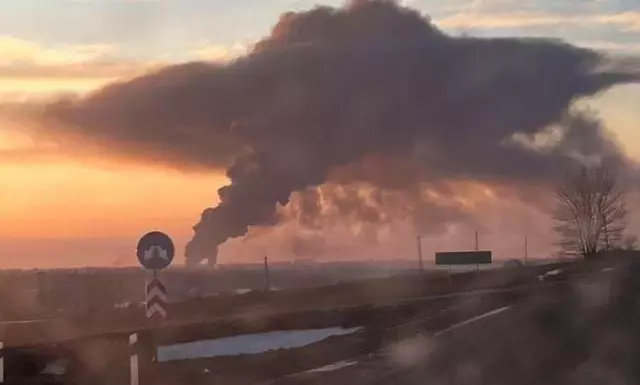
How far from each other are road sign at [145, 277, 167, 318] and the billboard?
4949 centimetres

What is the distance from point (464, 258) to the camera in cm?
6862

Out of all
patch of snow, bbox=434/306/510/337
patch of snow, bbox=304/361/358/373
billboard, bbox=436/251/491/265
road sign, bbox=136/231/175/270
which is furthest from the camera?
billboard, bbox=436/251/491/265

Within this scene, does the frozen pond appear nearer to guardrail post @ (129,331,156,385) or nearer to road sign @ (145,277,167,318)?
guardrail post @ (129,331,156,385)

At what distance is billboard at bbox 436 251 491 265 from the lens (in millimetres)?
67938

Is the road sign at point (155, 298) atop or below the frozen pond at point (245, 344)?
atop

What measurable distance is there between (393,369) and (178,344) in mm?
5398

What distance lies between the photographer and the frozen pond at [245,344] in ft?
76.7

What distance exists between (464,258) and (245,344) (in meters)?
44.0

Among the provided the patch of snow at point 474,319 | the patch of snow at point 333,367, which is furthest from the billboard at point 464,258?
the patch of snow at point 333,367

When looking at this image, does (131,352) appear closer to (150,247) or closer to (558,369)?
(150,247)

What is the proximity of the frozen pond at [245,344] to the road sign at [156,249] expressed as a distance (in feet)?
12.3

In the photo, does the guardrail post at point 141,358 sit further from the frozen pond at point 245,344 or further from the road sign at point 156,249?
the frozen pond at point 245,344

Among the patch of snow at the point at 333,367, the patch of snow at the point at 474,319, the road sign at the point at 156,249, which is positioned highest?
the road sign at the point at 156,249

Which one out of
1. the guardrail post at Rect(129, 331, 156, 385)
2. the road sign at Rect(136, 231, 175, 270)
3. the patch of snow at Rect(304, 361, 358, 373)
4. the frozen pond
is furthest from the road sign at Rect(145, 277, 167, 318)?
the patch of snow at Rect(304, 361, 358, 373)
